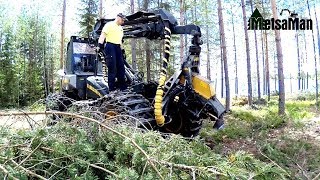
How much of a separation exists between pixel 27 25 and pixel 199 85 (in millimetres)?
28365

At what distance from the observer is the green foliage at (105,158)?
2.04 metres

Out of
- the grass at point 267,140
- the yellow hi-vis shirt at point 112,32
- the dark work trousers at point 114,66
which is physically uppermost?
the yellow hi-vis shirt at point 112,32

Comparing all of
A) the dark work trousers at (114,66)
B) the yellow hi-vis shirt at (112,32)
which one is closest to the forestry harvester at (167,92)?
the dark work trousers at (114,66)

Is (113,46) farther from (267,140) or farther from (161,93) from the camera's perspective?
(267,140)

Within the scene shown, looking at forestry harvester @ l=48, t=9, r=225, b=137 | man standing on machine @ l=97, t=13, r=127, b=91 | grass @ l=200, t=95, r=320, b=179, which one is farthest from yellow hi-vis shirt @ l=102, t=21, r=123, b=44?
grass @ l=200, t=95, r=320, b=179

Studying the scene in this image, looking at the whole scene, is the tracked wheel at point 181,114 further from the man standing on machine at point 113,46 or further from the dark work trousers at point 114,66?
the man standing on machine at point 113,46

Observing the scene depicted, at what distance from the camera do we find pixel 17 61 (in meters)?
27.4

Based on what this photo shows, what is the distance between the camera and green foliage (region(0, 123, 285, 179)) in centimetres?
204

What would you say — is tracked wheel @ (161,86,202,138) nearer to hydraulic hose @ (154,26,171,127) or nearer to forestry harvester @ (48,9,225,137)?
forestry harvester @ (48,9,225,137)

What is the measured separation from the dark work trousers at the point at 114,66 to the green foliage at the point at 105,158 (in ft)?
11.1

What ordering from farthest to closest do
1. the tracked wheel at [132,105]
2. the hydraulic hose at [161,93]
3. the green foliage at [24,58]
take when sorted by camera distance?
the green foliage at [24,58]
the hydraulic hose at [161,93]
the tracked wheel at [132,105]

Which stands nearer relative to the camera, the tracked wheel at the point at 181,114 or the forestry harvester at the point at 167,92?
the forestry harvester at the point at 167,92

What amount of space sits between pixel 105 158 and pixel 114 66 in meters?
3.81

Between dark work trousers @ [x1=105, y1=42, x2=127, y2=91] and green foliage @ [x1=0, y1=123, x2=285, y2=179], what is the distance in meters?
3.37
